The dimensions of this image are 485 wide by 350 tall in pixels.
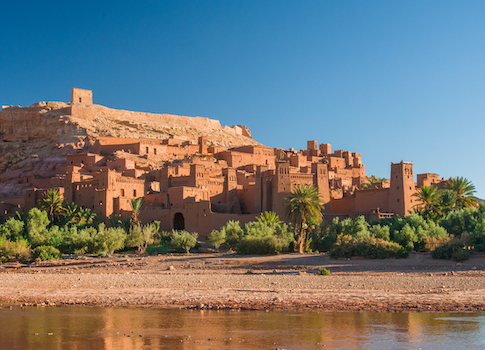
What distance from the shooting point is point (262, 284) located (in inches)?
816

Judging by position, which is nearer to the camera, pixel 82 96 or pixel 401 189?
pixel 401 189

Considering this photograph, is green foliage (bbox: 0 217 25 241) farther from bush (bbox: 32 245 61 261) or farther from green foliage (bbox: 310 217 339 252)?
green foliage (bbox: 310 217 339 252)

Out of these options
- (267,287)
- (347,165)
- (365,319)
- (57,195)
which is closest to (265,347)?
(365,319)

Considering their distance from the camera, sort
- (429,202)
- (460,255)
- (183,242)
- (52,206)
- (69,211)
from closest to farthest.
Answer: (460,255) → (183,242) → (429,202) → (69,211) → (52,206)

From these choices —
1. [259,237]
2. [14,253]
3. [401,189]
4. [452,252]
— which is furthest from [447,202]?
[14,253]

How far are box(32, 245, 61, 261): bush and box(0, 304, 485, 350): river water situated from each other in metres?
19.3

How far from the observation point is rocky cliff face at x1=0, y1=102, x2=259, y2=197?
5753 centimetres

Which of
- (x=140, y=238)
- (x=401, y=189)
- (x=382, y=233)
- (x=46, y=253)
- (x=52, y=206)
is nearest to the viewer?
(x=382, y=233)

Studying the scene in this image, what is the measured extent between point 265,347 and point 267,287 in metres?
8.33

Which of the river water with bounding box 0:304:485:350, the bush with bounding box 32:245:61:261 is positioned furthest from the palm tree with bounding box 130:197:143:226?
the river water with bounding box 0:304:485:350

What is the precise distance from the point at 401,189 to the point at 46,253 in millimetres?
24445

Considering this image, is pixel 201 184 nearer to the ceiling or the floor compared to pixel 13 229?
nearer to the ceiling

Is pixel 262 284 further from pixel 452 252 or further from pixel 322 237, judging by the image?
pixel 322 237

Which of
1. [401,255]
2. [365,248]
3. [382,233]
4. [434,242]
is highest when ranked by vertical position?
[382,233]
